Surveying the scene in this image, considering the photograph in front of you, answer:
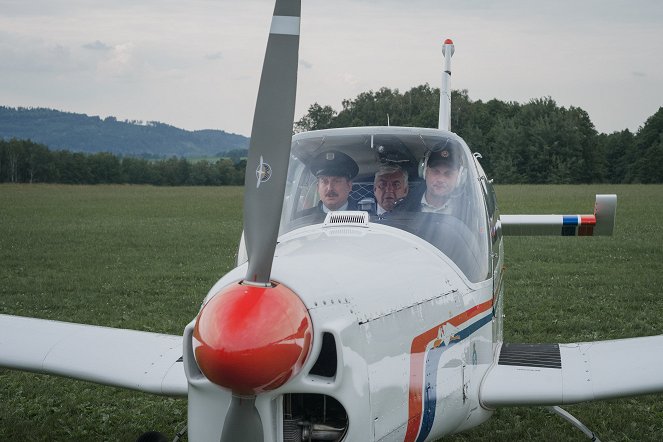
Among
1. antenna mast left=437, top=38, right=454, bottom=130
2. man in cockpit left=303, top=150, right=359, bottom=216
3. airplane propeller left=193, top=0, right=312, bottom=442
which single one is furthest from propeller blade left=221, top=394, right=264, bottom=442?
antenna mast left=437, top=38, right=454, bottom=130

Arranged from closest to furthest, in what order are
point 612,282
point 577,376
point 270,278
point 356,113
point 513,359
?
point 270,278, point 577,376, point 513,359, point 612,282, point 356,113

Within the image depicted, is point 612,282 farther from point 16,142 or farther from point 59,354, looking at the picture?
point 16,142

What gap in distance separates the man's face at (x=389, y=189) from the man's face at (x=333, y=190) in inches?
6.9

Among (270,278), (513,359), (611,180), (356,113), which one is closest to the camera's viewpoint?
(270,278)

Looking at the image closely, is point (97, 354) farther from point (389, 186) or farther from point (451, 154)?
point (451, 154)

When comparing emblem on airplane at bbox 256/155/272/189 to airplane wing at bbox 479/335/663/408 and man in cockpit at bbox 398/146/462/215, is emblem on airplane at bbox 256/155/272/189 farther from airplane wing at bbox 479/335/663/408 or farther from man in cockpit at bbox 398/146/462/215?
airplane wing at bbox 479/335/663/408

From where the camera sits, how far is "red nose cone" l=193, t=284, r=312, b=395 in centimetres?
288

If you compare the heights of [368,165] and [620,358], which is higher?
[368,165]

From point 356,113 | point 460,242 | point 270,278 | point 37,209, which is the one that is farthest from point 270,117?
point 356,113

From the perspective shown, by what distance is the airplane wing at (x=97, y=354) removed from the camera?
15.3ft

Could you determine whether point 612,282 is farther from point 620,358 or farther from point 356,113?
point 356,113

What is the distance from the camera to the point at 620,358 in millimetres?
4551

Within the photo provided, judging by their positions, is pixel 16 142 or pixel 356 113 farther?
pixel 16 142

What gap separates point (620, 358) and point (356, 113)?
1674 inches
